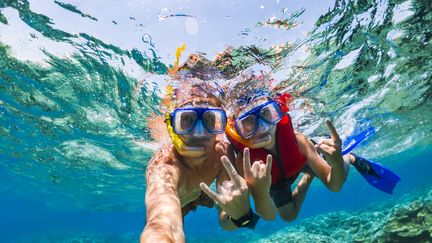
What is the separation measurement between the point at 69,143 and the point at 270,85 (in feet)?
49.6

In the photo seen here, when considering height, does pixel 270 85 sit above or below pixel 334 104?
below

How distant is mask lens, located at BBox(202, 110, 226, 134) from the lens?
17.1ft

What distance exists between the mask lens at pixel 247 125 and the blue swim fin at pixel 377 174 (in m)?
3.62

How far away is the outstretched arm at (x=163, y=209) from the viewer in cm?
267

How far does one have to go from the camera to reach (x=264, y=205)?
449 cm

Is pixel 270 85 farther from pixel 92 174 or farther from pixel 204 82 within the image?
pixel 92 174

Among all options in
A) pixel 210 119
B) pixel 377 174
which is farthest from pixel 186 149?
pixel 377 174

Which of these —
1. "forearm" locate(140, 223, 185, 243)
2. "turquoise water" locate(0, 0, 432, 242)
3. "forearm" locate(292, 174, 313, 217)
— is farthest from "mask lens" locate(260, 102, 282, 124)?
"forearm" locate(140, 223, 185, 243)

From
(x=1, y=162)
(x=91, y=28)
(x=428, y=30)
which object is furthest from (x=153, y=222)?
(x=1, y=162)

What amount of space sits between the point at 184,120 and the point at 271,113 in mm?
2075

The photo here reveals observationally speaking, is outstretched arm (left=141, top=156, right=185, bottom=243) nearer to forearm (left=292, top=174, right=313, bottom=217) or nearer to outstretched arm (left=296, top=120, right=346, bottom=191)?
outstretched arm (left=296, top=120, right=346, bottom=191)

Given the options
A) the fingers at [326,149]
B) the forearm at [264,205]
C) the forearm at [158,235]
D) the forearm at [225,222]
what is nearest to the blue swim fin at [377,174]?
the fingers at [326,149]

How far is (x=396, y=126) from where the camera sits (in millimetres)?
23625

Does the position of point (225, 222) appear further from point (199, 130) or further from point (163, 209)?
point (163, 209)
